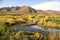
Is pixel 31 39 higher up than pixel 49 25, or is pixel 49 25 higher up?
pixel 31 39

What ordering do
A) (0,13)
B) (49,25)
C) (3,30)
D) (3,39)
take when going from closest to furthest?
(3,39), (3,30), (49,25), (0,13)

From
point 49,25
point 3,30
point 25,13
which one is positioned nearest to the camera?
point 3,30

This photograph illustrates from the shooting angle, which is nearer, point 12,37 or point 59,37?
point 12,37

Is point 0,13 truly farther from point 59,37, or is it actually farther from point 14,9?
point 59,37

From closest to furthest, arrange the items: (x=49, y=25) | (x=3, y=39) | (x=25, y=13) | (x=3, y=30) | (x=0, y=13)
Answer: (x=3, y=39) < (x=3, y=30) < (x=49, y=25) < (x=0, y=13) < (x=25, y=13)

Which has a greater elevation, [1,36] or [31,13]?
[1,36]

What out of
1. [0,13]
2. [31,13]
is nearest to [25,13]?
[31,13]

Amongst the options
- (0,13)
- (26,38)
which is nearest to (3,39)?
(26,38)

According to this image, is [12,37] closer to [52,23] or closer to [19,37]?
[19,37]

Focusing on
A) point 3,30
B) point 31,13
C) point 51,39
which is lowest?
point 31,13
